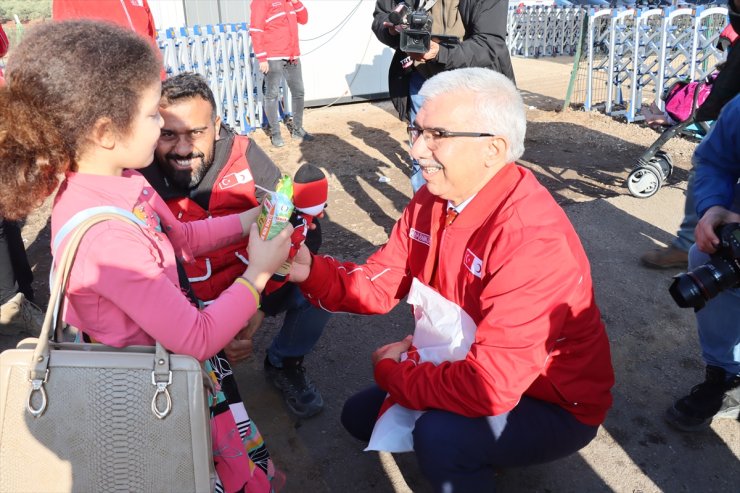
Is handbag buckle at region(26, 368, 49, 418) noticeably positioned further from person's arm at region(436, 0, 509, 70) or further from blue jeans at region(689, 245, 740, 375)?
person's arm at region(436, 0, 509, 70)

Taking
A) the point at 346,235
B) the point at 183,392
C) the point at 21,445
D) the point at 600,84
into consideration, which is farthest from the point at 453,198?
the point at 600,84

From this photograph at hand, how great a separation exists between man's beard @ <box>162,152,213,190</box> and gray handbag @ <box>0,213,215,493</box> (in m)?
1.12

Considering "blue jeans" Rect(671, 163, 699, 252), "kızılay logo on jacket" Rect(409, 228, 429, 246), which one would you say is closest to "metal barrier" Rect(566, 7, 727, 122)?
"blue jeans" Rect(671, 163, 699, 252)

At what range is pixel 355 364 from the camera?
3.29 metres

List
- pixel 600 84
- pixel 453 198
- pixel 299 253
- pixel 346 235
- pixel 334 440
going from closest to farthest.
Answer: pixel 453 198, pixel 299 253, pixel 334 440, pixel 346 235, pixel 600 84

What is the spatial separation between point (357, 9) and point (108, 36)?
9381mm

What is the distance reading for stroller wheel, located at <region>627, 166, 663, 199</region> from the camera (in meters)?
5.74

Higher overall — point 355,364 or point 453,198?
point 453,198

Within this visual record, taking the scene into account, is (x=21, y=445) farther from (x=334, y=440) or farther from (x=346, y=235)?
(x=346, y=235)

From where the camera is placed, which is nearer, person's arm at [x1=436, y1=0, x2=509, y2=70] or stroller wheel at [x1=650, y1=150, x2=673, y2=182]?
person's arm at [x1=436, y1=0, x2=509, y2=70]

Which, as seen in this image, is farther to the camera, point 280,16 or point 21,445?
point 280,16

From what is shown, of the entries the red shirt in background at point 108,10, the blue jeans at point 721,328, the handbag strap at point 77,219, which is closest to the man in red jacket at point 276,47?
the red shirt in background at point 108,10

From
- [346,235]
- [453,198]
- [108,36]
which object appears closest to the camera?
[108,36]

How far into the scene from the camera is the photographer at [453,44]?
3.88 metres
